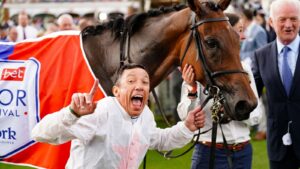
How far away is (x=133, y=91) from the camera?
2.49 metres

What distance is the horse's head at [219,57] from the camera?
10.1ft

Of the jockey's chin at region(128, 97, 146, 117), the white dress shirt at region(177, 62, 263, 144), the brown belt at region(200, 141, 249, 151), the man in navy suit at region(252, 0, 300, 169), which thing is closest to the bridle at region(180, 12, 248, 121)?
the white dress shirt at region(177, 62, 263, 144)

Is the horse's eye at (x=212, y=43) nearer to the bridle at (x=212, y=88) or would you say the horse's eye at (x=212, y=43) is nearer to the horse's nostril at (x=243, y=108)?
the bridle at (x=212, y=88)

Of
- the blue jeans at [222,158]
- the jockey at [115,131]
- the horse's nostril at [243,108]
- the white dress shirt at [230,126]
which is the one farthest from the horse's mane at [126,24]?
the jockey at [115,131]

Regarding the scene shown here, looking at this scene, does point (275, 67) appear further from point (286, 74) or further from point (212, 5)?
point (212, 5)

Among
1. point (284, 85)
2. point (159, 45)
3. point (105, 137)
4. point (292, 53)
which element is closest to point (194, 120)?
point (105, 137)

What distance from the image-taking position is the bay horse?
3.15 metres

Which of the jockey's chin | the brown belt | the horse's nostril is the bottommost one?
the brown belt

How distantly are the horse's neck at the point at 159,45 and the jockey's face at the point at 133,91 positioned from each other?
3.76 feet

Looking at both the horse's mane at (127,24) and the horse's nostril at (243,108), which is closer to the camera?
the horse's nostril at (243,108)

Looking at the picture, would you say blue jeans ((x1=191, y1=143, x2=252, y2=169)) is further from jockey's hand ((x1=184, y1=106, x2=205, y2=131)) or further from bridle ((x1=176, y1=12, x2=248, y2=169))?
jockey's hand ((x1=184, y1=106, x2=205, y2=131))

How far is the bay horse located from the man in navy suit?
0.57 metres

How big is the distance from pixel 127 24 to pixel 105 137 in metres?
1.50

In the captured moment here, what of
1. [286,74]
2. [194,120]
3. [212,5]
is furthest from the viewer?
[286,74]
